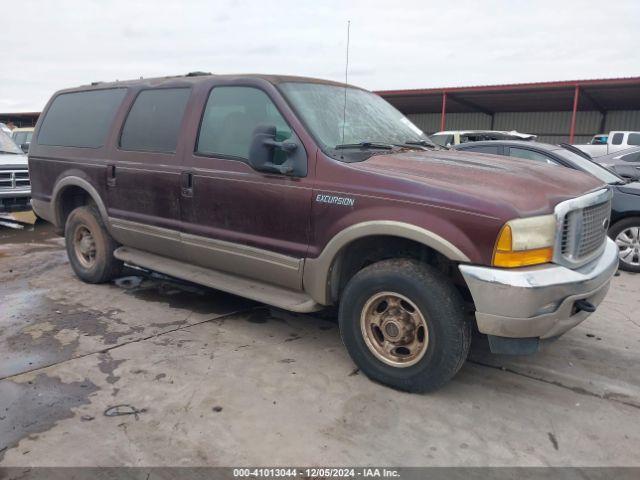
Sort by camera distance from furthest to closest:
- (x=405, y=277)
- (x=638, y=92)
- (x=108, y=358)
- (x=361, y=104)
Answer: (x=638, y=92)
(x=361, y=104)
(x=108, y=358)
(x=405, y=277)

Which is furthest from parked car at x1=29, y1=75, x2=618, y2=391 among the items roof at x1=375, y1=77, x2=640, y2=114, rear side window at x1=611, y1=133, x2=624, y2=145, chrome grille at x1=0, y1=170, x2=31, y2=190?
roof at x1=375, y1=77, x2=640, y2=114

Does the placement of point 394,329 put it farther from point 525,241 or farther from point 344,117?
point 344,117

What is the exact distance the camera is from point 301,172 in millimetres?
3500

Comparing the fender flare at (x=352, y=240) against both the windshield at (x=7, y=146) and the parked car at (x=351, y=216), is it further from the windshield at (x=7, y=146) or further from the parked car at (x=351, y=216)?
the windshield at (x=7, y=146)

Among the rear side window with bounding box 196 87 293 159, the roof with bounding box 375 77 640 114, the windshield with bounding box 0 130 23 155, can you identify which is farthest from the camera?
the roof with bounding box 375 77 640 114

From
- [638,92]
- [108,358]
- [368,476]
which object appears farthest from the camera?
[638,92]

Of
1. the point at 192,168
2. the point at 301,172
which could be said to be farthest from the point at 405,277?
the point at 192,168

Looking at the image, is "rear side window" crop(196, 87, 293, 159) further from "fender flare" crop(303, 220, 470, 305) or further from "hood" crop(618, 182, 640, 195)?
"hood" crop(618, 182, 640, 195)

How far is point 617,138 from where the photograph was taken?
57.2 feet

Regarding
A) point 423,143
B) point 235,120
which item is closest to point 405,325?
point 423,143

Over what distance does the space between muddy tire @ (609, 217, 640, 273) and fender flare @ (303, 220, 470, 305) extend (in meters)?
4.38

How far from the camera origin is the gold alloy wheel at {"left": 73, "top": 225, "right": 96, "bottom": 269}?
542cm

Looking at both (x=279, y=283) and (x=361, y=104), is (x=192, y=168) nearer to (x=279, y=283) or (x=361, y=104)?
(x=279, y=283)

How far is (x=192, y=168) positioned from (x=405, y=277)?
1990mm
